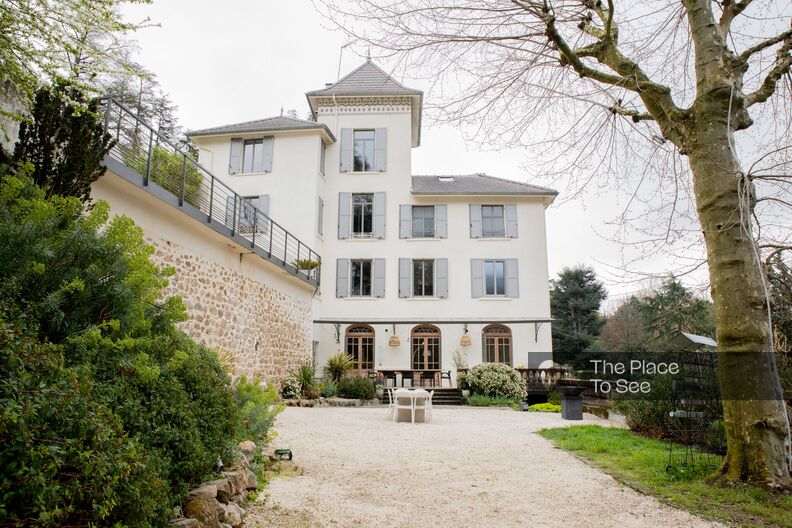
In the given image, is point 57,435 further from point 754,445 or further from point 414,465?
point 754,445

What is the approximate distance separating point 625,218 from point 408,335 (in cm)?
1449

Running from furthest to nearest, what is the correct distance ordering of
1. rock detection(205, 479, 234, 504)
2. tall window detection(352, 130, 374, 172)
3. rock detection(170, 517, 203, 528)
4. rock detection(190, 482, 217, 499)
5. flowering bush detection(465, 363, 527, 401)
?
tall window detection(352, 130, 374, 172)
flowering bush detection(465, 363, 527, 401)
rock detection(205, 479, 234, 504)
rock detection(190, 482, 217, 499)
rock detection(170, 517, 203, 528)

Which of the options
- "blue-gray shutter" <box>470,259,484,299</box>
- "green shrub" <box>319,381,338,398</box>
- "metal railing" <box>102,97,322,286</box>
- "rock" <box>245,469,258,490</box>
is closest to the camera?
"rock" <box>245,469,258,490</box>

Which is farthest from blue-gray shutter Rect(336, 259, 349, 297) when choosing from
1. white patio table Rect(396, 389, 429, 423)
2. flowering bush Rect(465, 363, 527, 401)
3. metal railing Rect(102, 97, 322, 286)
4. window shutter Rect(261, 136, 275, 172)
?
white patio table Rect(396, 389, 429, 423)

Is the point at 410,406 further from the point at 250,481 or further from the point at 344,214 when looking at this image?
the point at 344,214

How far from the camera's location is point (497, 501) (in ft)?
14.0

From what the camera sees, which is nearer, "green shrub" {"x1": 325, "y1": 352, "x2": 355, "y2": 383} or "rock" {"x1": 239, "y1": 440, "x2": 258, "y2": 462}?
"rock" {"x1": 239, "y1": 440, "x2": 258, "y2": 462}

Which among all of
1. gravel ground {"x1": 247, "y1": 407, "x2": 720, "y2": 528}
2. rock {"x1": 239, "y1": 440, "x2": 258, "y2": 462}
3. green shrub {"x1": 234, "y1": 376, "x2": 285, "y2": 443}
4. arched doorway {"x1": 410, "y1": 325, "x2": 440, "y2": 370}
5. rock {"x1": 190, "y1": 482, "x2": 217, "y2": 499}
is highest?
arched doorway {"x1": 410, "y1": 325, "x2": 440, "y2": 370}

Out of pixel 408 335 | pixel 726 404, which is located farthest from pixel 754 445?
pixel 408 335

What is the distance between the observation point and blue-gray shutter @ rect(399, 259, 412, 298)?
19.6 metres

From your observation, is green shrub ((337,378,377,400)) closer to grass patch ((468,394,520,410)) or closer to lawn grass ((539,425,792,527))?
grass patch ((468,394,520,410))

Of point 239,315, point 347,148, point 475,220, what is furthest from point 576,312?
point 239,315

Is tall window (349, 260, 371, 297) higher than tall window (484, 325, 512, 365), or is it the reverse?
tall window (349, 260, 371, 297)

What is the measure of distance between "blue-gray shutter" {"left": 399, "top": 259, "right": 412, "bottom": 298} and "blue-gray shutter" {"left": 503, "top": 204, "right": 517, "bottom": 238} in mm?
4071
